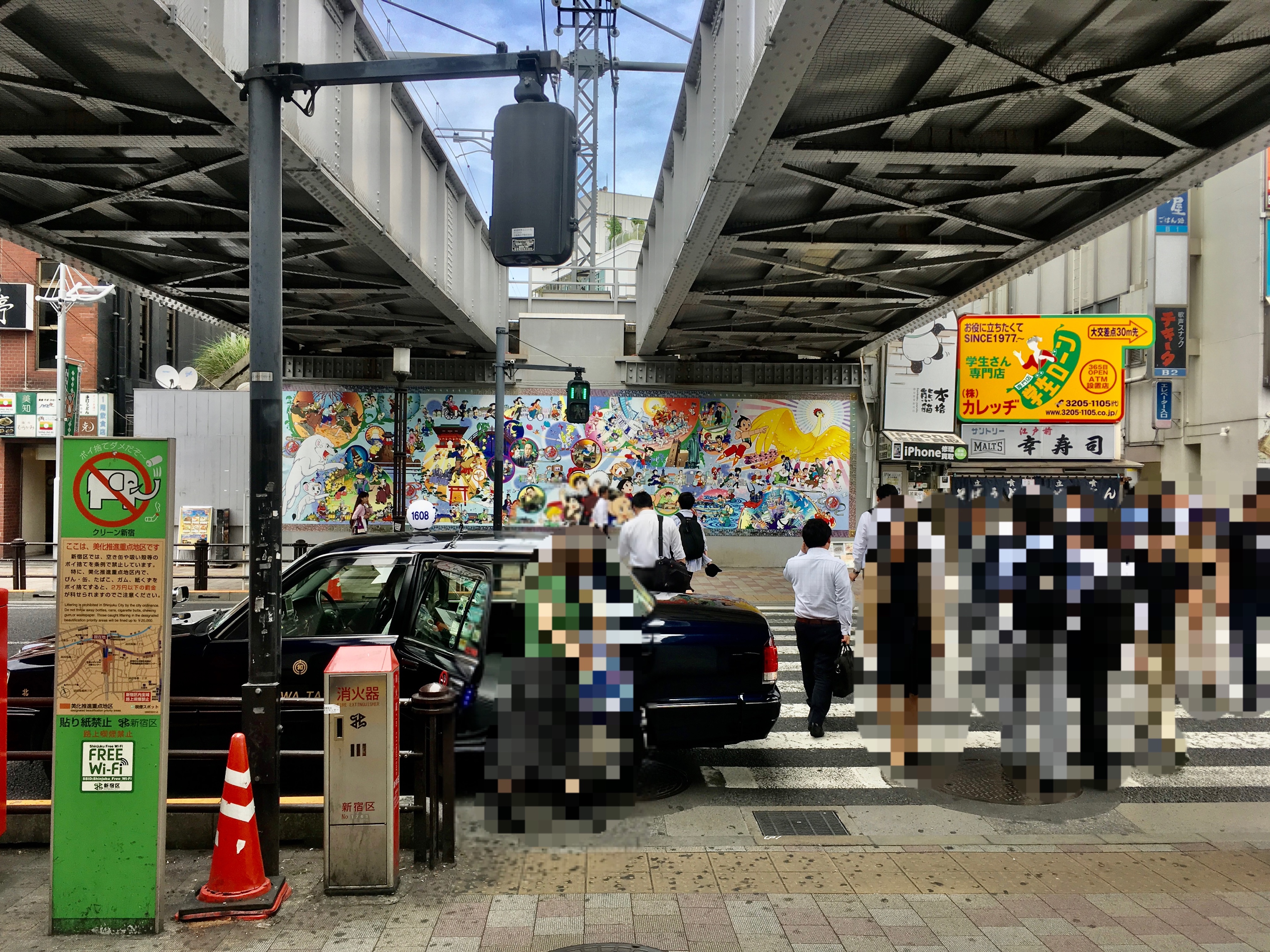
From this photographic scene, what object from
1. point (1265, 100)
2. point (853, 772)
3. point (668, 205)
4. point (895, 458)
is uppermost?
point (668, 205)

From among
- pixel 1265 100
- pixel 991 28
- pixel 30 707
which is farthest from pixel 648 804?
pixel 1265 100

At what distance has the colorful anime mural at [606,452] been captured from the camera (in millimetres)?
20578

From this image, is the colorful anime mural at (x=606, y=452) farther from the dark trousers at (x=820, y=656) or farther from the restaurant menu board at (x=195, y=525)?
the dark trousers at (x=820, y=656)

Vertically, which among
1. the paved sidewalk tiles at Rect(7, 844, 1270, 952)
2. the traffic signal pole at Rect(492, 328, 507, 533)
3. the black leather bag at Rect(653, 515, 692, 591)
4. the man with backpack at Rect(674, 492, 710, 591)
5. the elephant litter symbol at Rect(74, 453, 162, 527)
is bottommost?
the paved sidewalk tiles at Rect(7, 844, 1270, 952)

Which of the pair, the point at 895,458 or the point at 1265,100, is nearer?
the point at 1265,100

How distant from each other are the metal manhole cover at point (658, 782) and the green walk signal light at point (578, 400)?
1194 cm

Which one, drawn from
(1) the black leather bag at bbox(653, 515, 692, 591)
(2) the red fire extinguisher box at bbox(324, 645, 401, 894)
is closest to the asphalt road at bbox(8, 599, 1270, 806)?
(2) the red fire extinguisher box at bbox(324, 645, 401, 894)

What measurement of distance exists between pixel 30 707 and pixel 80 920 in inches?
66.3

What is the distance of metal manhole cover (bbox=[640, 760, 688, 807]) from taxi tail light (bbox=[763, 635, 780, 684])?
96 cm

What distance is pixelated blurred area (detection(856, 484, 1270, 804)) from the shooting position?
6.43 meters

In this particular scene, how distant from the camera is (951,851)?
5.11m

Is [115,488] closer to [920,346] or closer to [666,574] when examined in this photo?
[666,574]

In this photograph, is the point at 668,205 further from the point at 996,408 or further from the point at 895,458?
the point at 996,408

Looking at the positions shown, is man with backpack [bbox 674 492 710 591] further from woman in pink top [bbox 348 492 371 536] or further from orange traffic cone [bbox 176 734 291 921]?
woman in pink top [bbox 348 492 371 536]
